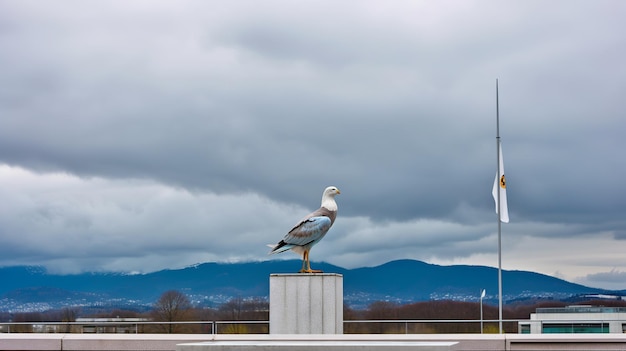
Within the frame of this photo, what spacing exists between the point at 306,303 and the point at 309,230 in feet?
6.03

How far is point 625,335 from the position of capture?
55.1ft

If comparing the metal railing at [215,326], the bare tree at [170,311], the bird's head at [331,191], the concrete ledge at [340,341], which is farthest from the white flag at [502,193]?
the bare tree at [170,311]

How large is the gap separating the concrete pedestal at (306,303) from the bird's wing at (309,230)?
3.55ft

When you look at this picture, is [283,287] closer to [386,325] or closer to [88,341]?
[386,325]

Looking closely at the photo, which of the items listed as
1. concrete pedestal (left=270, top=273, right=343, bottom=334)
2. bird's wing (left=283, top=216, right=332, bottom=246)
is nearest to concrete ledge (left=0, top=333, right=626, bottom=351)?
concrete pedestal (left=270, top=273, right=343, bottom=334)

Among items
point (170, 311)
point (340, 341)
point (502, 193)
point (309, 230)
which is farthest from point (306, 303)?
point (170, 311)

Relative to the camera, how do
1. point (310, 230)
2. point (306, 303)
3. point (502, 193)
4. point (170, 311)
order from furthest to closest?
1. point (170, 311)
2. point (502, 193)
3. point (310, 230)
4. point (306, 303)

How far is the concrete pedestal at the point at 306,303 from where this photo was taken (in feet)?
77.4

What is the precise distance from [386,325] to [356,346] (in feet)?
40.0

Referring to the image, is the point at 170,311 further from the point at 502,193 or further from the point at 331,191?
the point at 331,191

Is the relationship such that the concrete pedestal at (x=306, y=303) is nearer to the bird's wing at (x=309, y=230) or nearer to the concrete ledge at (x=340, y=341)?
the bird's wing at (x=309, y=230)

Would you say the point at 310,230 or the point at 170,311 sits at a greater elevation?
the point at 310,230

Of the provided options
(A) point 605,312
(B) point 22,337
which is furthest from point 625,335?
(A) point 605,312

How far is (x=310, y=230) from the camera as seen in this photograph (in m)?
24.3
